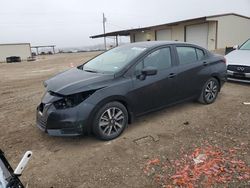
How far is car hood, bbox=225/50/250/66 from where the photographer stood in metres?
7.12

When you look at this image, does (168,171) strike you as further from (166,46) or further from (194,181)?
(166,46)

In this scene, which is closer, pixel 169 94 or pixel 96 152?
pixel 96 152

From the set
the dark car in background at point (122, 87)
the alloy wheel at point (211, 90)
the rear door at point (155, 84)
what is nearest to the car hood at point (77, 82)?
the dark car in background at point (122, 87)

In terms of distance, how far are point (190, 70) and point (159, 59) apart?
0.83 meters

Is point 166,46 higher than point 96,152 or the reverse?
higher

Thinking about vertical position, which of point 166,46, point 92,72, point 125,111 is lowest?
point 125,111

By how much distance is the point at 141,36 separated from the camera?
1190 inches

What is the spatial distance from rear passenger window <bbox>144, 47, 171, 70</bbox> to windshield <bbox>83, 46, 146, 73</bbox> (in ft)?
0.71

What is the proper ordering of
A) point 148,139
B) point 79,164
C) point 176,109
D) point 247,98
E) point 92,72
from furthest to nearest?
point 247,98, point 176,109, point 92,72, point 148,139, point 79,164

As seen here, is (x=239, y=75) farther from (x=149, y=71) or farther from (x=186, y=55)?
(x=149, y=71)

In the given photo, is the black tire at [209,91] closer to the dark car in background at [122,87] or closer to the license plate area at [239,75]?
the dark car in background at [122,87]

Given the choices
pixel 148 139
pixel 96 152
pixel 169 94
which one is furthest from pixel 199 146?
pixel 96 152

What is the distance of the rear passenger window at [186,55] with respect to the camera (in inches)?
193

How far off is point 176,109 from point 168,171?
2.46 metres
